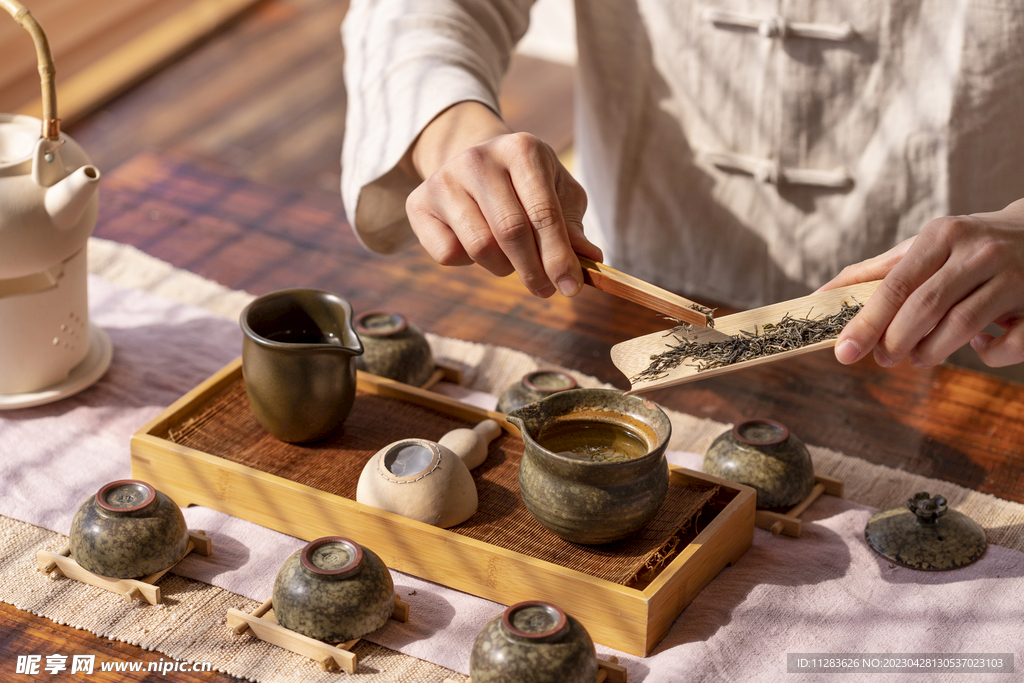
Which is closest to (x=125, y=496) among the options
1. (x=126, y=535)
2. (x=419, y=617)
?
(x=126, y=535)

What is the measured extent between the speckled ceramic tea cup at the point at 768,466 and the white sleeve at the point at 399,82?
658 mm

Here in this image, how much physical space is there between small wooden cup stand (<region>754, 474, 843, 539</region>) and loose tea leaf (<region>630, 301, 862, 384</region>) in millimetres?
249

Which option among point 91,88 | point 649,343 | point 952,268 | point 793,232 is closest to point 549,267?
point 649,343

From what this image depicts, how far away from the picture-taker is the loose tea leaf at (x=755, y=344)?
1298mm

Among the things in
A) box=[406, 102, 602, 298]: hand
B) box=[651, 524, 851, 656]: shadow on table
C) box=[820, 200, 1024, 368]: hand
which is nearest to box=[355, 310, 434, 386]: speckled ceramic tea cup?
box=[406, 102, 602, 298]: hand

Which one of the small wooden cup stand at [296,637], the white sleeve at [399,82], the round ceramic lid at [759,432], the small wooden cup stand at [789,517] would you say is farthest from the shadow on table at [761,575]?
the white sleeve at [399,82]

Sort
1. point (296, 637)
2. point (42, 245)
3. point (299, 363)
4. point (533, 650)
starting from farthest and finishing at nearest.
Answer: point (42, 245) < point (299, 363) < point (296, 637) < point (533, 650)

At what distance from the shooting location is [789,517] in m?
1.41

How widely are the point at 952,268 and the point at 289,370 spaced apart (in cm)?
86

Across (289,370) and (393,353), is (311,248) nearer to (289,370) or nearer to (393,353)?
(393,353)

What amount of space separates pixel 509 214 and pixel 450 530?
415mm

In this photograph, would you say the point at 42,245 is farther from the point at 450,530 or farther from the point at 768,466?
the point at 768,466

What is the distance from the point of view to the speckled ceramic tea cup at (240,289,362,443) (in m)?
1.41

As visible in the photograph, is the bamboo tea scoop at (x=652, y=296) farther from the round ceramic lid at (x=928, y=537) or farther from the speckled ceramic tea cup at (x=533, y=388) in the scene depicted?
the round ceramic lid at (x=928, y=537)
